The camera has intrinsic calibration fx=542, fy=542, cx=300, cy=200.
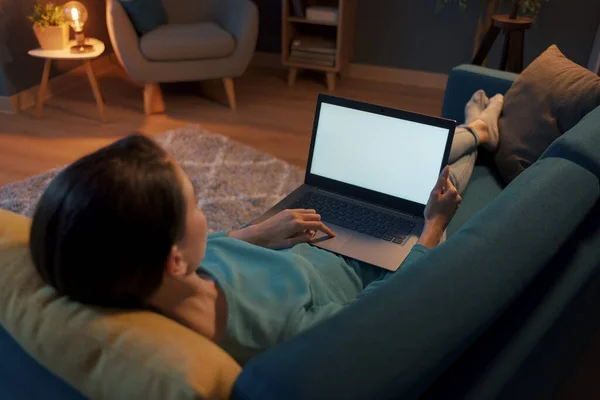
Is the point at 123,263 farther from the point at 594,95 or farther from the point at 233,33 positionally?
the point at 233,33

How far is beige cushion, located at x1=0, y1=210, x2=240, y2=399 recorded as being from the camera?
1.78 feet

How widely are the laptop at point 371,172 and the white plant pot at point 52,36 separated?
7.19ft

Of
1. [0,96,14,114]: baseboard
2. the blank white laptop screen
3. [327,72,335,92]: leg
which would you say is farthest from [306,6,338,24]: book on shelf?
the blank white laptop screen

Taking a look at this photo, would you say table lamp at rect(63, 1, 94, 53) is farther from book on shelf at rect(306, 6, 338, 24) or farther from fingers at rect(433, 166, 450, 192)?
fingers at rect(433, 166, 450, 192)

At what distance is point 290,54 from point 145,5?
1032 millimetres

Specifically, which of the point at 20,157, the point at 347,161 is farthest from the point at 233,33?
the point at 347,161

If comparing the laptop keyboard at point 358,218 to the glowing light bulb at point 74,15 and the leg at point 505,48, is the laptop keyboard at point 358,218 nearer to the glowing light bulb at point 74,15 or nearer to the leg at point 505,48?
the leg at point 505,48

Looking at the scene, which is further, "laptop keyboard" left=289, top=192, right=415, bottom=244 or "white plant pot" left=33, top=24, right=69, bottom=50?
"white plant pot" left=33, top=24, right=69, bottom=50

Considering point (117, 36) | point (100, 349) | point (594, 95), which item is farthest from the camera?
point (117, 36)

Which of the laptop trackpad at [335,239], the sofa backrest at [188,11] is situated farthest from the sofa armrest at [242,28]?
the laptop trackpad at [335,239]

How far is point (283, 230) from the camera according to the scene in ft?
3.80

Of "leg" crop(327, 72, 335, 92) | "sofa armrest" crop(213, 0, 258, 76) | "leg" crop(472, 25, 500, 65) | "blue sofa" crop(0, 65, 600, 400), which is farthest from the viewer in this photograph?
"leg" crop(327, 72, 335, 92)

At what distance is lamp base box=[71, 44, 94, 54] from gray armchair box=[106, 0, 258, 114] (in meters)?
0.13

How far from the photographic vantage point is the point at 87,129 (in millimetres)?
3004
